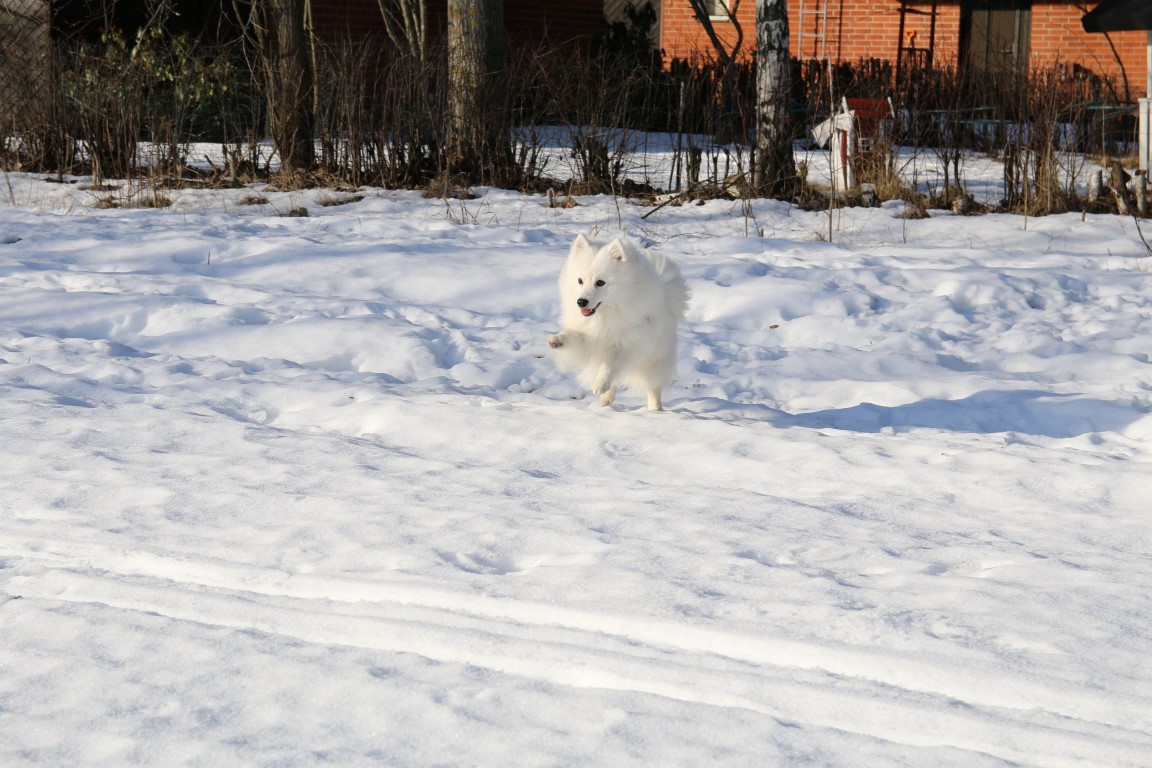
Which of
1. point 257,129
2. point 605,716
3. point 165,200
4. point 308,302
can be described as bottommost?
point 605,716

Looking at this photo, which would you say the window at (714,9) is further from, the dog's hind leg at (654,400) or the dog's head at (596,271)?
the dog's head at (596,271)

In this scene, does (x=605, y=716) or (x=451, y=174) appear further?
(x=451, y=174)

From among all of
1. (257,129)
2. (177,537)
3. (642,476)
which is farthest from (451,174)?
(177,537)

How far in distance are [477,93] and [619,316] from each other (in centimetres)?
742

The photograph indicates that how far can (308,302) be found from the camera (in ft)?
26.8

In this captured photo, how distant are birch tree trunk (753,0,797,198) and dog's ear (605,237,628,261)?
23.7 feet

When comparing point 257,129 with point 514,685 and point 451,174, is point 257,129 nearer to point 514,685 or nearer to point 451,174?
point 451,174

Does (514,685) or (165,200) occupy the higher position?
(165,200)

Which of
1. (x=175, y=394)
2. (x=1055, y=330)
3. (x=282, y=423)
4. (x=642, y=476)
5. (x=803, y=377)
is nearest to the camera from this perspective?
(x=642, y=476)

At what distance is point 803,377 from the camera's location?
6.95 meters

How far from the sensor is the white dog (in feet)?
18.8

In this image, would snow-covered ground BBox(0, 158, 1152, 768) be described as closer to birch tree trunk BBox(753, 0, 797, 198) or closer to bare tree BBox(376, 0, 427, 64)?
birch tree trunk BBox(753, 0, 797, 198)

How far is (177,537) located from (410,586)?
94 cm

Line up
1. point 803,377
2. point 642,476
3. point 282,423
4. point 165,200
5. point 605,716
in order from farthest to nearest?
point 165,200
point 803,377
point 282,423
point 642,476
point 605,716
